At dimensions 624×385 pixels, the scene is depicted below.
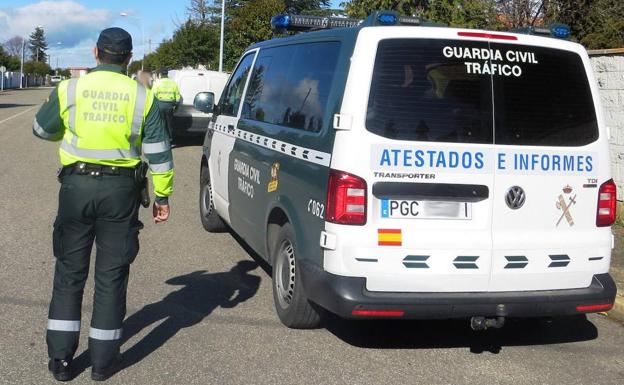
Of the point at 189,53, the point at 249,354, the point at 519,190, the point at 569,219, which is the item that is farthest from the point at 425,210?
the point at 189,53

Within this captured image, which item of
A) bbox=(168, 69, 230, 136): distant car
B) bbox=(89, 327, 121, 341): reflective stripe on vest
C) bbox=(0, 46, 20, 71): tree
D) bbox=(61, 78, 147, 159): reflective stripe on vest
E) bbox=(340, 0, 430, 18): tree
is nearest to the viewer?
bbox=(61, 78, 147, 159): reflective stripe on vest

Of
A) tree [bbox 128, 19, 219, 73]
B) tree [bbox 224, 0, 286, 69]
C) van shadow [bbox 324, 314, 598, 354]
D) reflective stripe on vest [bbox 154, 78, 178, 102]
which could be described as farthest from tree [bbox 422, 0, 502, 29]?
tree [bbox 128, 19, 219, 73]

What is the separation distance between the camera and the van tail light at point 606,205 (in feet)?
15.2

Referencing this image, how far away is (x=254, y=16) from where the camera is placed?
2950cm

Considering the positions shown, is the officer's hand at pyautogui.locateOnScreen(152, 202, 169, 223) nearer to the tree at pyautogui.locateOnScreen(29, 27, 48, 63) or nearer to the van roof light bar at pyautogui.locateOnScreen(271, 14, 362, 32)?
the van roof light bar at pyautogui.locateOnScreen(271, 14, 362, 32)

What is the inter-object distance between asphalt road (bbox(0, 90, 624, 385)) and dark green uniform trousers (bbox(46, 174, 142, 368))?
250 millimetres

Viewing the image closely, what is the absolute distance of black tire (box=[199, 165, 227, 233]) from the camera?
8.01m

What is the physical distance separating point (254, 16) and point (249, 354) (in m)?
26.2

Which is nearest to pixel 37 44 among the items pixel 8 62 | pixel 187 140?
pixel 8 62

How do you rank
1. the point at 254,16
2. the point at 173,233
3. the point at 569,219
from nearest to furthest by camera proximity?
the point at 569,219 < the point at 173,233 < the point at 254,16

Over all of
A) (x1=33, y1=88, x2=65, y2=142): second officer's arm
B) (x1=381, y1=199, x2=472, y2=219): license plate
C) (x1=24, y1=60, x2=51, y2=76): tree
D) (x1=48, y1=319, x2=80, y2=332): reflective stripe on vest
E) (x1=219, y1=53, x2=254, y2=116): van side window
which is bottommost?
(x1=48, y1=319, x2=80, y2=332): reflective stripe on vest

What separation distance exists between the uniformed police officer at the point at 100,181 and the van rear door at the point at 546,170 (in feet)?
6.55

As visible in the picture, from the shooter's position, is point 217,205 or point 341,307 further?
point 217,205

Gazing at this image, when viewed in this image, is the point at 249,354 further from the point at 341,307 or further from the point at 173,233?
the point at 173,233
